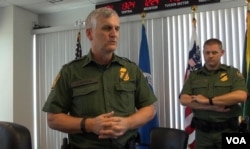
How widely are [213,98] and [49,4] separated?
321 centimetres

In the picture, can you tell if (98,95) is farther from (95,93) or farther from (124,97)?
(124,97)

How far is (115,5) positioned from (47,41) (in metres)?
1.48

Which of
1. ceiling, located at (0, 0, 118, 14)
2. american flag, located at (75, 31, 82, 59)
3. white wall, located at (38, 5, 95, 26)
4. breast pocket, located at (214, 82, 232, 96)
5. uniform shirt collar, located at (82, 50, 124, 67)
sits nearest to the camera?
uniform shirt collar, located at (82, 50, 124, 67)

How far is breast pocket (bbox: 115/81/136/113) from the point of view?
1.65m

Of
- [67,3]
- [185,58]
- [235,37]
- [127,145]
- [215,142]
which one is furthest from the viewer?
[67,3]

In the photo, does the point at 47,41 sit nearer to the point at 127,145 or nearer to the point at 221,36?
the point at 221,36

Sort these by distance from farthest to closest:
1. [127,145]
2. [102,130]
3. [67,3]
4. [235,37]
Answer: [67,3] < [235,37] < [127,145] < [102,130]

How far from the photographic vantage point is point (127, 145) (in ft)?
5.28

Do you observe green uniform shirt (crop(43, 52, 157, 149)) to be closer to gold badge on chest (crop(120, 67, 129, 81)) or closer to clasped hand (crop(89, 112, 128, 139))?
gold badge on chest (crop(120, 67, 129, 81))

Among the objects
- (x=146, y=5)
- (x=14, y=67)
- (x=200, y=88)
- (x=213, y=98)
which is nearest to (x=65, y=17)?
(x=14, y=67)

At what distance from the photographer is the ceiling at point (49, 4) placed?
4.59 m

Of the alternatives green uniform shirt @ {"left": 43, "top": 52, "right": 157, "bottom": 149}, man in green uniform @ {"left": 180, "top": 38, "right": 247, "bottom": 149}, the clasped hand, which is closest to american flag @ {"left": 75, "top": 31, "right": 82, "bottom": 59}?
man in green uniform @ {"left": 180, "top": 38, "right": 247, "bottom": 149}

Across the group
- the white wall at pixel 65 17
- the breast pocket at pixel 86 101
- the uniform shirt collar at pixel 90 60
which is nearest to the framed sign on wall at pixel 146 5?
the white wall at pixel 65 17

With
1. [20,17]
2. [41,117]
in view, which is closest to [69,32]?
[20,17]
